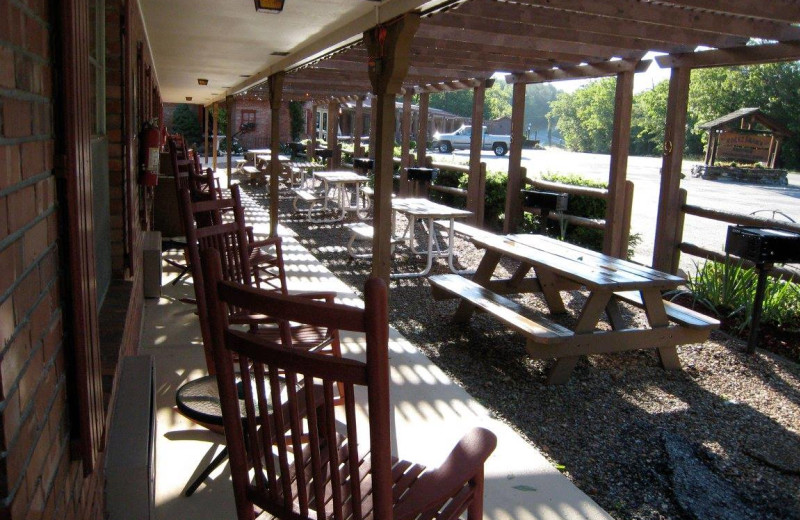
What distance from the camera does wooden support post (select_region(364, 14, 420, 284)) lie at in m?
3.95

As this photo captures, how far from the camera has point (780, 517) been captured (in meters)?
2.86

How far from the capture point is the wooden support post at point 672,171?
259 inches

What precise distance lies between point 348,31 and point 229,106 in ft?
31.1

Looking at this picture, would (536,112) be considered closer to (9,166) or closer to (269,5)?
(269,5)

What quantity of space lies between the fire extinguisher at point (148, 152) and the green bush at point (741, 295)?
403 cm

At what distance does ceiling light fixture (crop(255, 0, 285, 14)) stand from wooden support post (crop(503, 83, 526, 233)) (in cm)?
586

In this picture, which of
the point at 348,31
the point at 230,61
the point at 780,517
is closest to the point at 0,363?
the point at 780,517

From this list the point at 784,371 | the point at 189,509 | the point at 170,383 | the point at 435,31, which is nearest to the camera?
the point at 189,509

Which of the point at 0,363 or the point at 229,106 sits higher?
the point at 229,106

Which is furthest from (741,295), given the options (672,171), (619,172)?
(619,172)

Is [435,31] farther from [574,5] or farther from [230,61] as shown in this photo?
[230,61]

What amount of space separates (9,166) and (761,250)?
4.88 m

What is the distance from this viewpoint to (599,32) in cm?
582

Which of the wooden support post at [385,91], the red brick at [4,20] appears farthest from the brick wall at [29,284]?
the wooden support post at [385,91]
